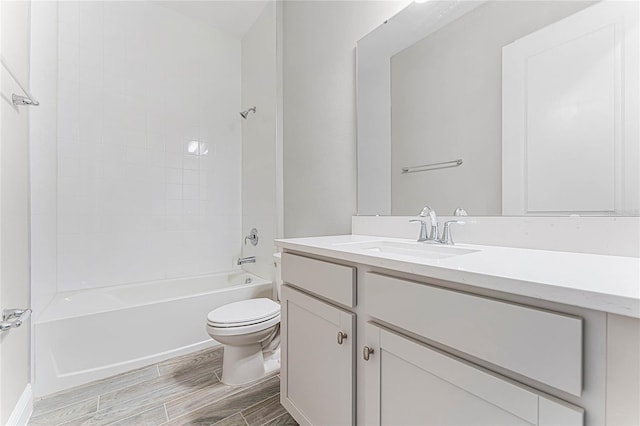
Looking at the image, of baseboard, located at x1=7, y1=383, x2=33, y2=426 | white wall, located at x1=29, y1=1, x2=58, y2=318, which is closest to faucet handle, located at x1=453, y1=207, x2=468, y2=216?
baseboard, located at x1=7, y1=383, x2=33, y2=426

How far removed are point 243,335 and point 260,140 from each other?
1644 millimetres

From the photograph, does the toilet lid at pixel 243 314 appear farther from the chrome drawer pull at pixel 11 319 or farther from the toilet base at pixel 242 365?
the chrome drawer pull at pixel 11 319

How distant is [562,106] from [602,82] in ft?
0.33

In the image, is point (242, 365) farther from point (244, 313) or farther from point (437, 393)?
point (437, 393)

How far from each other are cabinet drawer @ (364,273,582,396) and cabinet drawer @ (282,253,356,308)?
174mm

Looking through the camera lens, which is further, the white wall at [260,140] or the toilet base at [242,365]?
the white wall at [260,140]

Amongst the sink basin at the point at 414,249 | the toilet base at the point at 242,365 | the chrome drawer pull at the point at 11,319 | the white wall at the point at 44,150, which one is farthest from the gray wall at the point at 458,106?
the white wall at the point at 44,150

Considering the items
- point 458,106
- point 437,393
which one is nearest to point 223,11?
point 458,106

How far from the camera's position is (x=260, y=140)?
2520mm

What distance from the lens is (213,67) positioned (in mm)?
2707

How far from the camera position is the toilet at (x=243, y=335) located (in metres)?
1.53

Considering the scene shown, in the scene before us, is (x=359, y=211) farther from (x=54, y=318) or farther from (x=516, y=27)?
(x=54, y=318)

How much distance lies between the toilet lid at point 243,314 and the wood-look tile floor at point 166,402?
373 mm

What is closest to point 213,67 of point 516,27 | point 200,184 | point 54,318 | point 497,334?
point 200,184
